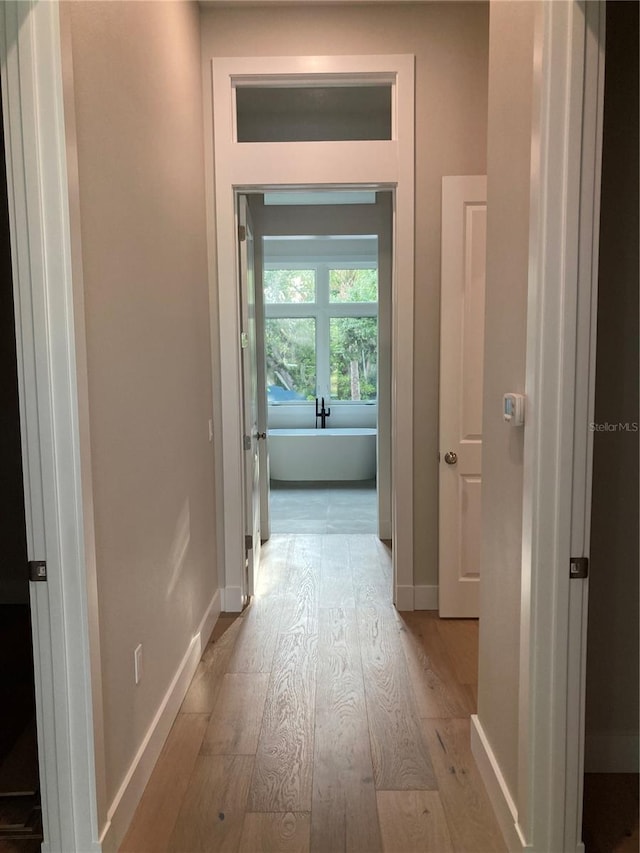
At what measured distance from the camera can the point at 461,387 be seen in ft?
10.3

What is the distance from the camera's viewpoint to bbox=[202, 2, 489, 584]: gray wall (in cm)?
306

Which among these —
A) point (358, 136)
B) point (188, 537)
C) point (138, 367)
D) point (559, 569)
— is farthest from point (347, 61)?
point (559, 569)

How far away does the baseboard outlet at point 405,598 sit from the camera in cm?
335

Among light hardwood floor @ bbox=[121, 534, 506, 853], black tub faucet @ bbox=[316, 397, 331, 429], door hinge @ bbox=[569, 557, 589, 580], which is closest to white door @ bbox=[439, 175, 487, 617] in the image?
light hardwood floor @ bbox=[121, 534, 506, 853]

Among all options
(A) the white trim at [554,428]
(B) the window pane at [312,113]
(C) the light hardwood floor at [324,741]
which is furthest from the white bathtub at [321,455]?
(A) the white trim at [554,428]

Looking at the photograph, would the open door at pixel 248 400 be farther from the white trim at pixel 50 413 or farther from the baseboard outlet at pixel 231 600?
the white trim at pixel 50 413

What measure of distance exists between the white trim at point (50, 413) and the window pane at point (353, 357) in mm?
6826

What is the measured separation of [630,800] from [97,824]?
153 cm

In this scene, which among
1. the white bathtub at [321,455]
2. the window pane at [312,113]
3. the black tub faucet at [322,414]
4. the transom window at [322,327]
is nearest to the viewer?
the window pane at [312,113]

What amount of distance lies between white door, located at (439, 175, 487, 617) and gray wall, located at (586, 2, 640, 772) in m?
1.16

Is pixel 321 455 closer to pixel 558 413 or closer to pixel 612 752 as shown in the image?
pixel 612 752

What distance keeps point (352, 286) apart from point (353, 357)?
925mm

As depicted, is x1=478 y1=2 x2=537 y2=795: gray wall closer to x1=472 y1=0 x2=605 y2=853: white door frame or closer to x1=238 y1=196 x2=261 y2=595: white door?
x1=472 y1=0 x2=605 y2=853: white door frame

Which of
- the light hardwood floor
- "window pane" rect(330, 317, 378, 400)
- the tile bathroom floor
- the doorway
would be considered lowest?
the light hardwood floor
